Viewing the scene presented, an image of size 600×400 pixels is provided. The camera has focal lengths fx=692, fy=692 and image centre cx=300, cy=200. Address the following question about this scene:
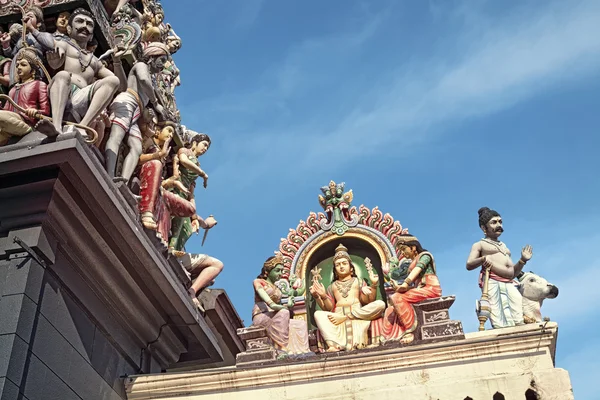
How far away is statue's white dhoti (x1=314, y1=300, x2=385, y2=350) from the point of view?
11.1 m

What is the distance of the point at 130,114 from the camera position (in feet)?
36.6

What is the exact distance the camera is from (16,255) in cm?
791

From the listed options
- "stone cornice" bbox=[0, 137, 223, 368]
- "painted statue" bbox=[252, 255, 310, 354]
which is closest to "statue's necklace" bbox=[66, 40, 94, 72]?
"stone cornice" bbox=[0, 137, 223, 368]

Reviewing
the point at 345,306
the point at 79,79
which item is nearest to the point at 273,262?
the point at 345,306

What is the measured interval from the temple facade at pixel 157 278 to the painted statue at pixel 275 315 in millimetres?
28

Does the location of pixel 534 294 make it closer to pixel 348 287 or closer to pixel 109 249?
pixel 348 287

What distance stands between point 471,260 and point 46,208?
6.77 meters

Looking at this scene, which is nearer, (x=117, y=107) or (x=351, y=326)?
(x=117, y=107)

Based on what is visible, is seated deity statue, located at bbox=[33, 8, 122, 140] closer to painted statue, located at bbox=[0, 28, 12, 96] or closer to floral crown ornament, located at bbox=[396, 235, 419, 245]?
painted statue, located at bbox=[0, 28, 12, 96]

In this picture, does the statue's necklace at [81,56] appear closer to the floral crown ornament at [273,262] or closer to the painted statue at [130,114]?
the painted statue at [130,114]

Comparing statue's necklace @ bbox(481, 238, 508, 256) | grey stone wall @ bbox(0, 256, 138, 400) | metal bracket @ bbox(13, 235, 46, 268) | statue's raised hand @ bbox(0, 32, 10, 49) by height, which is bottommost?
grey stone wall @ bbox(0, 256, 138, 400)

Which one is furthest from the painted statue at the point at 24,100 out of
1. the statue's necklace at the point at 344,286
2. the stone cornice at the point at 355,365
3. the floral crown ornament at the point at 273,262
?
→ the statue's necklace at the point at 344,286

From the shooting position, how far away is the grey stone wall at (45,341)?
729 cm

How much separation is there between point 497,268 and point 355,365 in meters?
3.51
